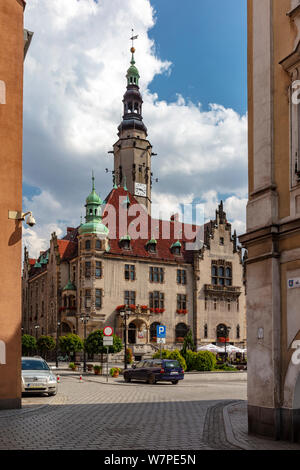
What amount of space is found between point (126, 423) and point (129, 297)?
51330mm

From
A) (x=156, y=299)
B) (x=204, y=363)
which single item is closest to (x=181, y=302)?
(x=156, y=299)

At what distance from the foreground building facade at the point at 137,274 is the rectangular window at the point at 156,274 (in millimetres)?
116

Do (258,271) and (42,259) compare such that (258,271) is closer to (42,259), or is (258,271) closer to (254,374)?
(254,374)

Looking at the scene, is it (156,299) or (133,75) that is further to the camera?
(133,75)

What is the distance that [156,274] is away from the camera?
221 feet

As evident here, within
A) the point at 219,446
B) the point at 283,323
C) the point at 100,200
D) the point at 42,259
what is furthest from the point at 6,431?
the point at 42,259

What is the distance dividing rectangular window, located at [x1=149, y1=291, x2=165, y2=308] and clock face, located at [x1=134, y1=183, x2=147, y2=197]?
16314 millimetres

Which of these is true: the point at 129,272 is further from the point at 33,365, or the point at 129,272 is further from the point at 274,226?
the point at 274,226

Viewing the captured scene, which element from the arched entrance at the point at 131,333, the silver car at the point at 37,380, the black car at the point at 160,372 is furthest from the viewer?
the arched entrance at the point at 131,333

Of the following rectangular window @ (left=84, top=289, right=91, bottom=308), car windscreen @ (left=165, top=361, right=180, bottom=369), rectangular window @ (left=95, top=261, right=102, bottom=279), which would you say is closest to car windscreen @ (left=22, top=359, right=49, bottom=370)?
car windscreen @ (left=165, top=361, right=180, bottom=369)

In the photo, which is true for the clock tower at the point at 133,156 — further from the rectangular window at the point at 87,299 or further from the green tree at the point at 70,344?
the green tree at the point at 70,344

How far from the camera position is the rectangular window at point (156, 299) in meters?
66.4

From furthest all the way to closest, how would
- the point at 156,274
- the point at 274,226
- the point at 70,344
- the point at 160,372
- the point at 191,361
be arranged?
the point at 156,274
the point at 70,344
the point at 191,361
the point at 160,372
the point at 274,226

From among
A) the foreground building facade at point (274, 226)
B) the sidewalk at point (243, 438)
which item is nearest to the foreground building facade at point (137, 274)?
the sidewalk at point (243, 438)
